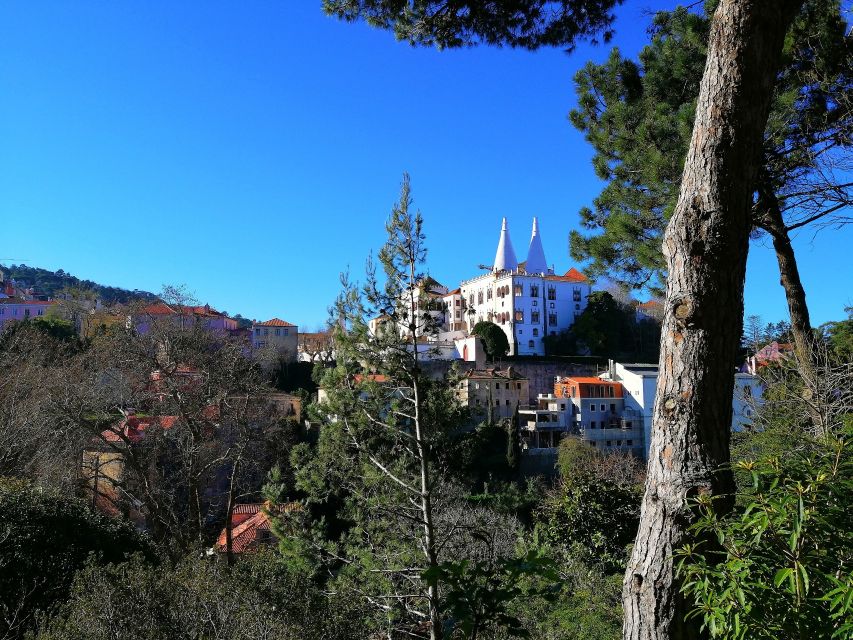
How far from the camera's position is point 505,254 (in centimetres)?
6128

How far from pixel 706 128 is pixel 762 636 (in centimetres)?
190

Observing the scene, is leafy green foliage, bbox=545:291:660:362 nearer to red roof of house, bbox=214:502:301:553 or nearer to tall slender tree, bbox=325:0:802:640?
red roof of house, bbox=214:502:301:553

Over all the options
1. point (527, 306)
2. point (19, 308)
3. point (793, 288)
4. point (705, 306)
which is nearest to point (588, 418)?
point (527, 306)

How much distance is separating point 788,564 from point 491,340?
45.8 meters

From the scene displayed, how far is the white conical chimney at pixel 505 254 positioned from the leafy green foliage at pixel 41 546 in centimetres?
5342

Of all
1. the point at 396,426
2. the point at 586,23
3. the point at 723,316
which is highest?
the point at 586,23

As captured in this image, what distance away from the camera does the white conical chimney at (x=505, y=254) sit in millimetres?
61219

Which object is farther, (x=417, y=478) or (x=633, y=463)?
(x=633, y=463)

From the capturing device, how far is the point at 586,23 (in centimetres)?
557

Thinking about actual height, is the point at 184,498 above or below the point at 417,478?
below

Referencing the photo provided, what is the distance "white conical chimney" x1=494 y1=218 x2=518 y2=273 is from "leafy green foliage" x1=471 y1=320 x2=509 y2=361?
570 inches

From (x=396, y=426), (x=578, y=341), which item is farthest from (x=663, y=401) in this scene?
(x=578, y=341)

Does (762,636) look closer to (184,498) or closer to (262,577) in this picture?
(262,577)

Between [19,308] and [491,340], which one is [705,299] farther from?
[19,308]
